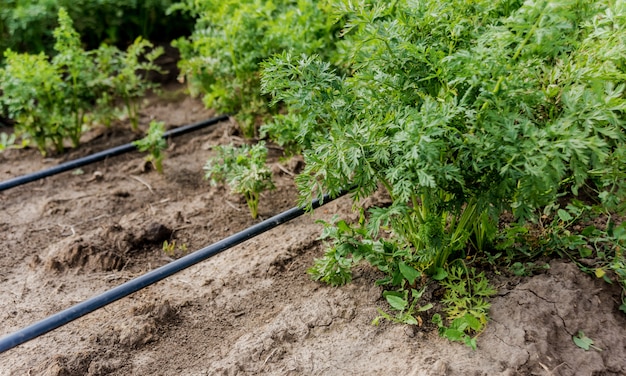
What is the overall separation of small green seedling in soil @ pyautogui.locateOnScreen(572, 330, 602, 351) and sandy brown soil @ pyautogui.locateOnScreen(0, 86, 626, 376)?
3 cm

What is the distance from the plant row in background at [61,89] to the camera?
12.2 feet

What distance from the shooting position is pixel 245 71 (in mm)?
3803

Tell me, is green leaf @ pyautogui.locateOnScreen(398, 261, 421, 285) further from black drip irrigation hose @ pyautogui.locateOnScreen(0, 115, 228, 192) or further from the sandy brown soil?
black drip irrigation hose @ pyautogui.locateOnScreen(0, 115, 228, 192)

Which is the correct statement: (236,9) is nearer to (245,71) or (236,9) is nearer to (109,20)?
(245,71)

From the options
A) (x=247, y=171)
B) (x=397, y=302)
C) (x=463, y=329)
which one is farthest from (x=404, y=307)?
(x=247, y=171)

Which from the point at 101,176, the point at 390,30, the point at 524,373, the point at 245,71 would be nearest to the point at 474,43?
the point at 390,30

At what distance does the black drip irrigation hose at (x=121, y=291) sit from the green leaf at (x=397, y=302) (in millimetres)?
473

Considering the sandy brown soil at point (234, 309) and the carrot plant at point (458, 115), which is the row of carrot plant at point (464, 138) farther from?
the sandy brown soil at point (234, 309)

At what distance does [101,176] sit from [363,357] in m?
2.29

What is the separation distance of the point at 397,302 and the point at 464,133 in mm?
749

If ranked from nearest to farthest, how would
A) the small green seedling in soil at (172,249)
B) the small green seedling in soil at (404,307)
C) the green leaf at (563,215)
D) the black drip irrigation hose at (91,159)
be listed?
the small green seedling in soil at (404,307) → the green leaf at (563,215) → the small green seedling in soil at (172,249) → the black drip irrigation hose at (91,159)

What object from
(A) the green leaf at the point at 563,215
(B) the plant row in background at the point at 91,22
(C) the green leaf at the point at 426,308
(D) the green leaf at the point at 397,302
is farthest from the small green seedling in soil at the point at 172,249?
(B) the plant row in background at the point at 91,22

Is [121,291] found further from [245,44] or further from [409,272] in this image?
[245,44]

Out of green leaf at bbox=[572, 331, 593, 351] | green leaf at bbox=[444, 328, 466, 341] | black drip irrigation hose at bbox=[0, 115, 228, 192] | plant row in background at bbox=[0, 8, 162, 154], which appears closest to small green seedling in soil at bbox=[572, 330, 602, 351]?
green leaf at bbox=[572, 331, 593, 351]
